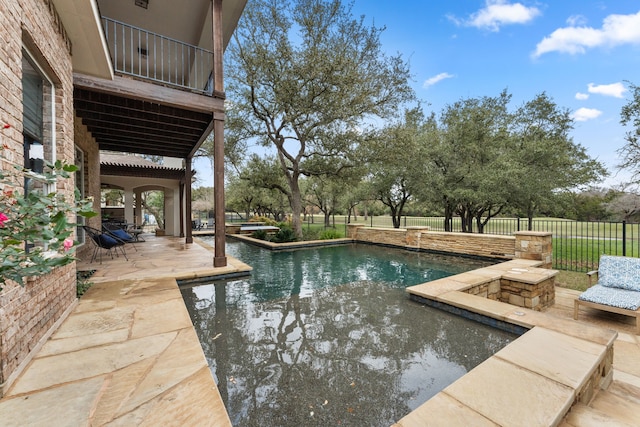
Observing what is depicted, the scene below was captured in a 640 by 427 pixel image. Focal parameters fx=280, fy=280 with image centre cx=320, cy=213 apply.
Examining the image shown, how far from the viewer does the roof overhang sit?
2998mm

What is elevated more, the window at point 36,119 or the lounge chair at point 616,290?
the window at point 36,119

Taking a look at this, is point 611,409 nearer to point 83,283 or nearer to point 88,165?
point 83,283

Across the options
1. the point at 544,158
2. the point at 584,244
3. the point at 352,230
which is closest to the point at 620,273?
the point at 352,230

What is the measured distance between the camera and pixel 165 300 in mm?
3840

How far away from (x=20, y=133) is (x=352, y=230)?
1092 centimetres

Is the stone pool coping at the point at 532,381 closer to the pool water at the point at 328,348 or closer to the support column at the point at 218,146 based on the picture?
the pool water at the point at 328,348

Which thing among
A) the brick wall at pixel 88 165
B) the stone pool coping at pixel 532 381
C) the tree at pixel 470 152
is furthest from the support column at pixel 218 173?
the tree at pixel 470 152

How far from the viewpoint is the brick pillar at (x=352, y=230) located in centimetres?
1226

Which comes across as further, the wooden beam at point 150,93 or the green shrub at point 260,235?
the green shrub at point 260,235

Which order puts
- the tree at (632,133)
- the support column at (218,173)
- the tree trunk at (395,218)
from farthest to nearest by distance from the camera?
the tree trunk at (395,218) < the tree at (632,133) < the support column at (218,173)

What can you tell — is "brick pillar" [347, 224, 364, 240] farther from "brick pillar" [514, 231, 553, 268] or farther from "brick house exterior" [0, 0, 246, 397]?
"brick house exterior" [0, 0, 246, 397]

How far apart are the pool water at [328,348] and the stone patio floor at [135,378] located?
0.34m

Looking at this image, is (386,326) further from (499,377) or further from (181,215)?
(181,215)

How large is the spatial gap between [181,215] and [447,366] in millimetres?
12776
